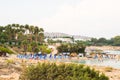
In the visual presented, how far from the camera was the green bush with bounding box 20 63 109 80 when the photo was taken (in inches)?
544

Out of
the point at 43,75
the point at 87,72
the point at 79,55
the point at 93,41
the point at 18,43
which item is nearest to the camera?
the point at 87,72

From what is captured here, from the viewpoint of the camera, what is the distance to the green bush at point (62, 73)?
1383 cm

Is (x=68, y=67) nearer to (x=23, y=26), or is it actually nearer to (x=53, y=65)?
(x=53, y=65)

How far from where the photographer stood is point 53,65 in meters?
15.4

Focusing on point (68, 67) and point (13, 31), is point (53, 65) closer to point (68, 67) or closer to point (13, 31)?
point (68, 67)

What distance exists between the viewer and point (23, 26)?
99.4 meters

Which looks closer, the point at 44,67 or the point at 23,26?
the point at 44,67

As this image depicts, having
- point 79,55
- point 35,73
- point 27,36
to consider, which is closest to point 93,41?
point 27,36

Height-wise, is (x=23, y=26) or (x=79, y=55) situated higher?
(x=23, y=26)

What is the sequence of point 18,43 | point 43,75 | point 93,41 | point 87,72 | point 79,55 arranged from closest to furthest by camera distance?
1. point 87,72
2. point 43,75
3. point 79,55
4. point 18,43
5. point 93,41

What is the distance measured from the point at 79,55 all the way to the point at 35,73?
6820cm

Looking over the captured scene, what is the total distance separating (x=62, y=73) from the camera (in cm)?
1466

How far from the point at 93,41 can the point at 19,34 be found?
104 metres

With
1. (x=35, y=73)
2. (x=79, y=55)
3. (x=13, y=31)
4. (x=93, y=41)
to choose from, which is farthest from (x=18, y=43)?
(x=93, y=41)
